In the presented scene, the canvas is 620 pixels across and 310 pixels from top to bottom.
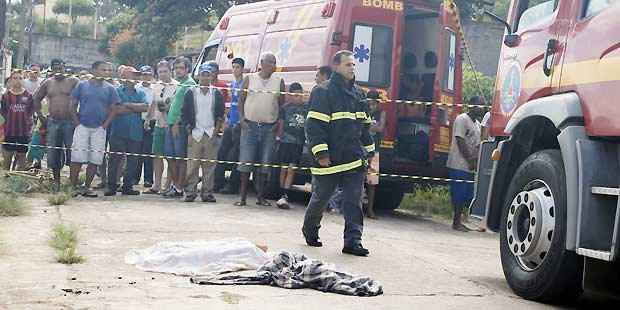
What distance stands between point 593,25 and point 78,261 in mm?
3805

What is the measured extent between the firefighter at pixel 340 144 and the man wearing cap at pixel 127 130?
4.40 meters

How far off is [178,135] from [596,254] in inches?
290

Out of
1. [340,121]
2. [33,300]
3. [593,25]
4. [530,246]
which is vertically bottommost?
[33,300]

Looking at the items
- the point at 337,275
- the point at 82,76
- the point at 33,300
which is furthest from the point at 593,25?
the point at 82,76

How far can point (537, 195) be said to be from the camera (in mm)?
6223

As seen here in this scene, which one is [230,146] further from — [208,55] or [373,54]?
[208,55]

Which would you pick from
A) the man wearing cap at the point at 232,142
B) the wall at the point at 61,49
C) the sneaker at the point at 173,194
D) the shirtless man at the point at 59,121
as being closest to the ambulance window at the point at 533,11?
the man wearing cap at the point at 232,142

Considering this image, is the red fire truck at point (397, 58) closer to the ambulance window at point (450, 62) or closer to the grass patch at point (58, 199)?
the ambulance window at point (450, 62)

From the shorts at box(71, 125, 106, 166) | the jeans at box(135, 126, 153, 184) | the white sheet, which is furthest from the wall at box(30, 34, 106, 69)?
the white sheet

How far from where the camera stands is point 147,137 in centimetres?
1317

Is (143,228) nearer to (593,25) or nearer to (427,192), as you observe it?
(593,25)

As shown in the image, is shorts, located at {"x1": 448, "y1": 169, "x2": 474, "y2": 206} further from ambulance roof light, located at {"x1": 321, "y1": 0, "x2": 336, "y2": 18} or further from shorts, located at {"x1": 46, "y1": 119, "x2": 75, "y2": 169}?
shorts, located at {"x1": 46, "y1": 119, "x2": 75, "y2": 169}

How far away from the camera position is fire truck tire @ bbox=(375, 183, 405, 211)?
12572mm

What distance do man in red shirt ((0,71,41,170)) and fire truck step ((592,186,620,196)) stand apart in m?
8.96
